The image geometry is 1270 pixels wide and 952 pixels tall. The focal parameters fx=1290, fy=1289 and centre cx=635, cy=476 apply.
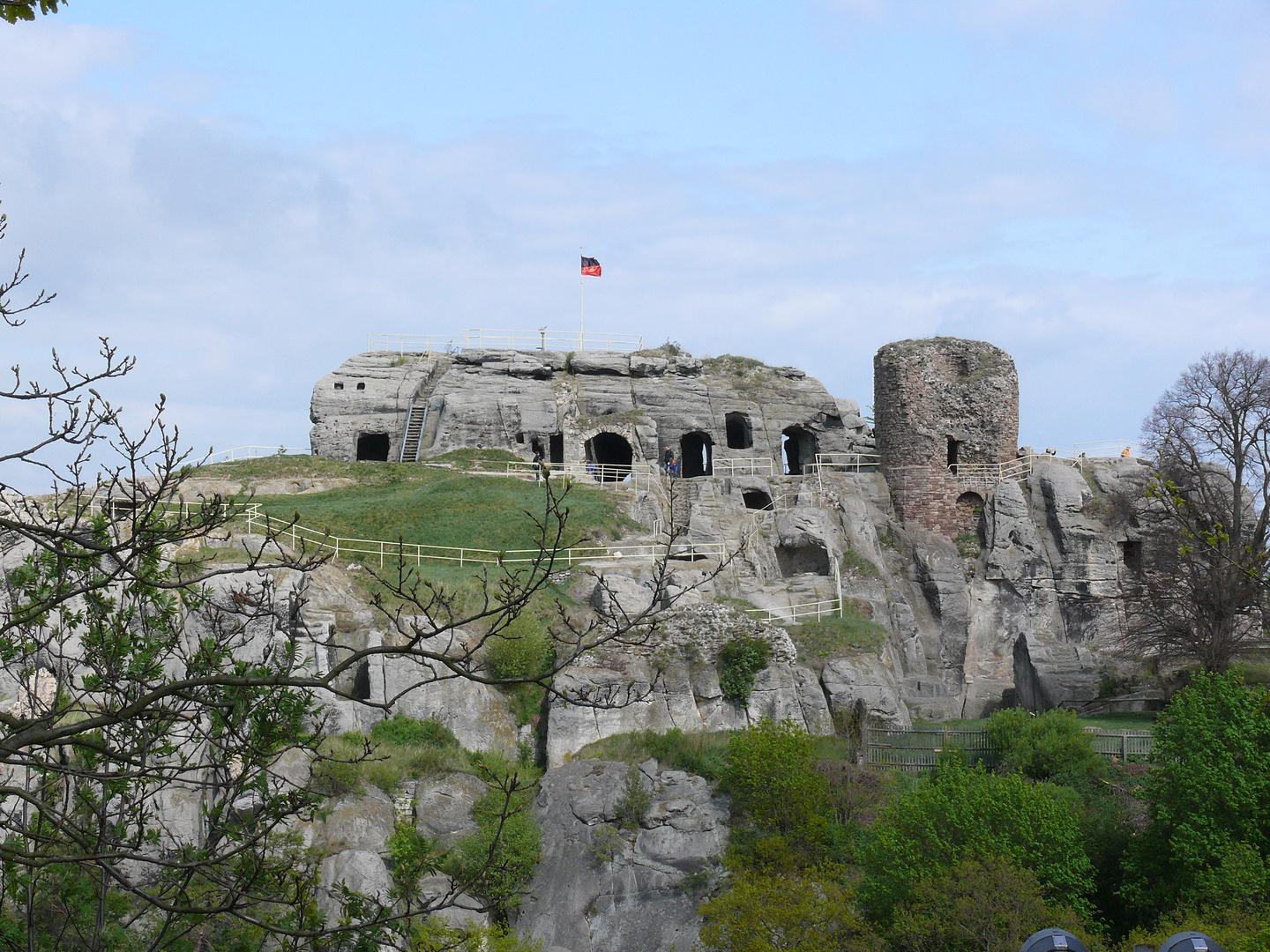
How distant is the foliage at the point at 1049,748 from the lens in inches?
1083

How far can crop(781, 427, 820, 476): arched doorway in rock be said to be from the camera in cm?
5081

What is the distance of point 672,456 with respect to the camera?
47.8 meters

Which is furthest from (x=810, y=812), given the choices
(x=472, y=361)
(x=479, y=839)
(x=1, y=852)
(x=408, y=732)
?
(x=472, y=361)

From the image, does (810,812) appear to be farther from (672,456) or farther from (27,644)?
(672,456)

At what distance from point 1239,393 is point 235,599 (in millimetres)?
32183

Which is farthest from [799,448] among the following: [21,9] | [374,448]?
[21,9]

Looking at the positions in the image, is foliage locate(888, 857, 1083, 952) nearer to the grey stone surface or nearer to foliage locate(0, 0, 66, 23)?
the grey stone surface

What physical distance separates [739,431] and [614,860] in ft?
93.2

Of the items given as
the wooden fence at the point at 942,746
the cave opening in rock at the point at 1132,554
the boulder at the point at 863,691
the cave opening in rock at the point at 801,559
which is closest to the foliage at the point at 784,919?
the wooden fence at the point at 942,746

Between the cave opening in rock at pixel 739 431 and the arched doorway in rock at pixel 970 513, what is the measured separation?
29.3 feet

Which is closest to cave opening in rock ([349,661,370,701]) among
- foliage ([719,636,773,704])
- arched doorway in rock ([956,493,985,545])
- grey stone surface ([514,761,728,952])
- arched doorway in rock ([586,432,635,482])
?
grey stone surface ([514,761,728,952])

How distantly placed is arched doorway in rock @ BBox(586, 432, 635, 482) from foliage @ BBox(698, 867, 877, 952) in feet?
79.1

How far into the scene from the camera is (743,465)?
47.2 metres

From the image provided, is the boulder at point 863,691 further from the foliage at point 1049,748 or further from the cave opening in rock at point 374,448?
the cave opening in rock at point 374,448
